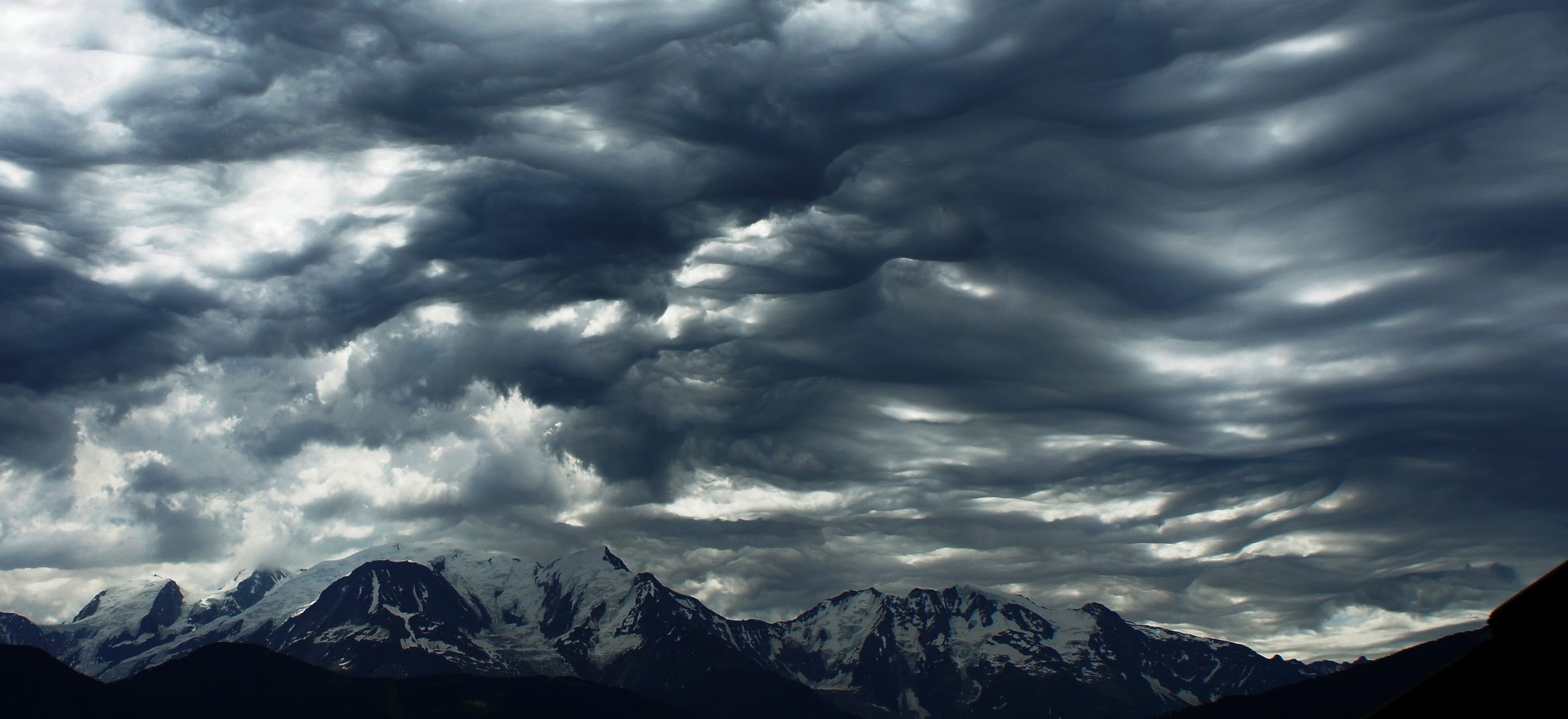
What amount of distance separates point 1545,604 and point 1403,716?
2.30m

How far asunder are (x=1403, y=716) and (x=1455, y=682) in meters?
0.83

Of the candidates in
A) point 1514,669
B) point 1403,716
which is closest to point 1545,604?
point 1514,669

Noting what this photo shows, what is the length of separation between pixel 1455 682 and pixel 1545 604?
1525 millimetres

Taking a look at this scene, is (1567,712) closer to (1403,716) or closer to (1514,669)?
(1514,669)

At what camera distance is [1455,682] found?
14.7 meters

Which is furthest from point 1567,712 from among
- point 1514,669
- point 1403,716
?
point 1403,716

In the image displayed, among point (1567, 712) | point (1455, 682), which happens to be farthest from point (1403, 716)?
point (1567, 712)

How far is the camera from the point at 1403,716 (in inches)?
579

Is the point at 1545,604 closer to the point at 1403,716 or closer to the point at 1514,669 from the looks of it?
the point at 1514,669

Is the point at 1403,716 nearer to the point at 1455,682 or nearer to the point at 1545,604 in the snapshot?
the point at 1455,682

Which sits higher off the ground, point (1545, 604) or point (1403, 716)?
point (1545, 604)

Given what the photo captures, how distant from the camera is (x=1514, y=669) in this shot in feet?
47.6

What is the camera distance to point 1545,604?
46.4 feet

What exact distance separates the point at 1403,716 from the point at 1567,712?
6.25 feet
